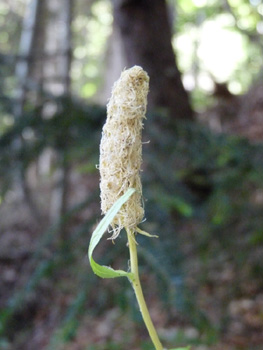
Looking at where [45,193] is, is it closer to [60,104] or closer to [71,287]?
[71,287]

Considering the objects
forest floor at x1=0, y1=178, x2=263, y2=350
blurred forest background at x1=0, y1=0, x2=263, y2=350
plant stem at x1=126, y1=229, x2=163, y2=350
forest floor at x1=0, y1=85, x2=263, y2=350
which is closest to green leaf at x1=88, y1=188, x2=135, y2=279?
plant stem at x1=126, y1=229, x2=163, y2=350

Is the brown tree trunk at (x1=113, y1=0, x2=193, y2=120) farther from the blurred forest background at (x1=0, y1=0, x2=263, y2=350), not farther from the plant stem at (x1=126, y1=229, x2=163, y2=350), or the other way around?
the plant stem at (x1=126, y1=229, x2=163, y2=350)

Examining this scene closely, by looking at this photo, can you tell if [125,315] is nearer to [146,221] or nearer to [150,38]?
[146,221]

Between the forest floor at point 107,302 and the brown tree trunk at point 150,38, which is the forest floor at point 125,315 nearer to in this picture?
the forest floor at point 107,302

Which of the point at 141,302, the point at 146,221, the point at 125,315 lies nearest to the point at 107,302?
the point at 146,221

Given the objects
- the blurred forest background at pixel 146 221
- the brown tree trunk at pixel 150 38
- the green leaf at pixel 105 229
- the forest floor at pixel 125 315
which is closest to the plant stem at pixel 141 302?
the green leaf at pixel 105 229

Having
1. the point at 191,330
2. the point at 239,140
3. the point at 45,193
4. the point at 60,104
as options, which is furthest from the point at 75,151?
the point at 45,193
